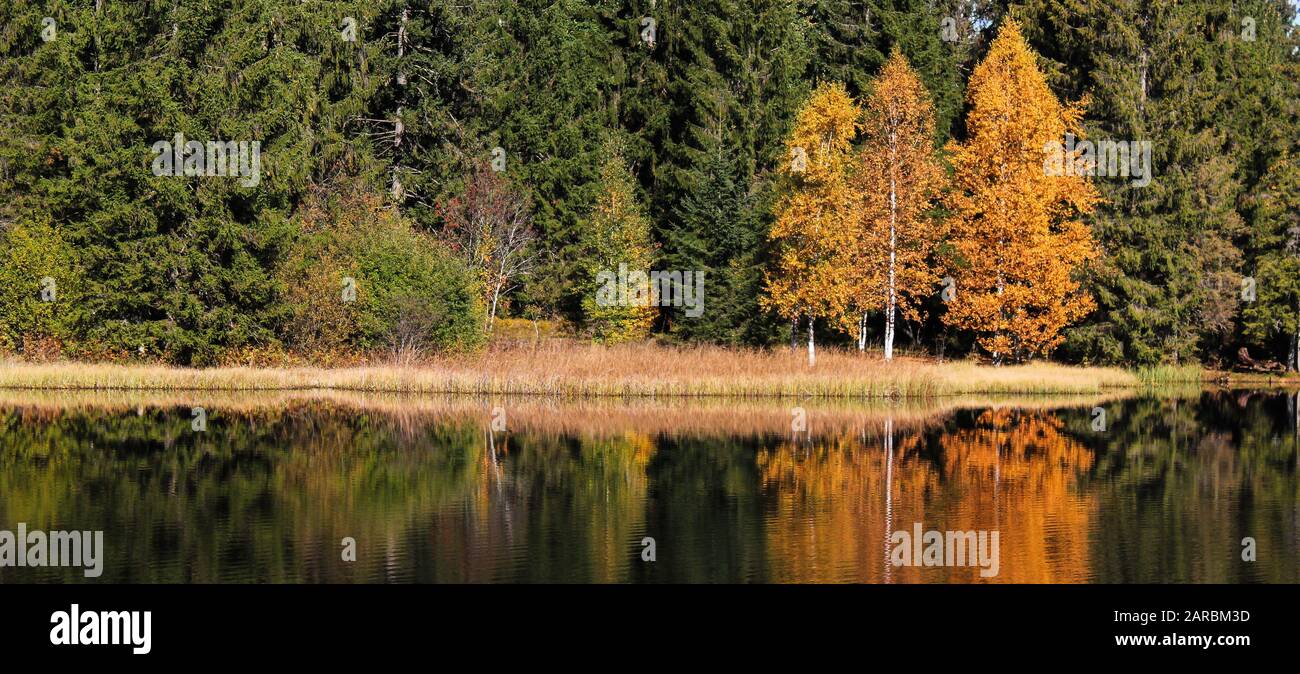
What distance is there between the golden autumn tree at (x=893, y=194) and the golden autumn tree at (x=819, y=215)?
2.20 feet

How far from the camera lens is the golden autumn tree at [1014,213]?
5028 centimetres

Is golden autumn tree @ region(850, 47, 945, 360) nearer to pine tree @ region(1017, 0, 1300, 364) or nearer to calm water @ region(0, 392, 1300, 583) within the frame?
pine tree @ region(1017, 0, 1300, 364)

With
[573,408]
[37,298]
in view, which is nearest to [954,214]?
[573,408]

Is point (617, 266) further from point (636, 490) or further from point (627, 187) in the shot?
point (636, 490)

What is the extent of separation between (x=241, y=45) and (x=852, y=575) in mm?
37107

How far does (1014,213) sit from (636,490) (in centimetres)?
2731

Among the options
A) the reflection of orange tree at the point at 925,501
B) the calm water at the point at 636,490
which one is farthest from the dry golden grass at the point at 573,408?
the reflection of orange tree at the point at 925,501

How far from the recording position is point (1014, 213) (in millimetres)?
50188

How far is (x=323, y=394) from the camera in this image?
45750 mm

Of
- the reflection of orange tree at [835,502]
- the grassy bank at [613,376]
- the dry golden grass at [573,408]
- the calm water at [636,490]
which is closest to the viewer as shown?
the reflection of orange tree at [835,502]

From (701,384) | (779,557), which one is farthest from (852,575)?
(701,384)

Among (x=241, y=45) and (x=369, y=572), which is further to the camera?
(x=241, y=45)

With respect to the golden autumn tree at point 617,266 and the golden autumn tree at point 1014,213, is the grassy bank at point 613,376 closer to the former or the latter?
the golden autumn tree at point 1014,213
